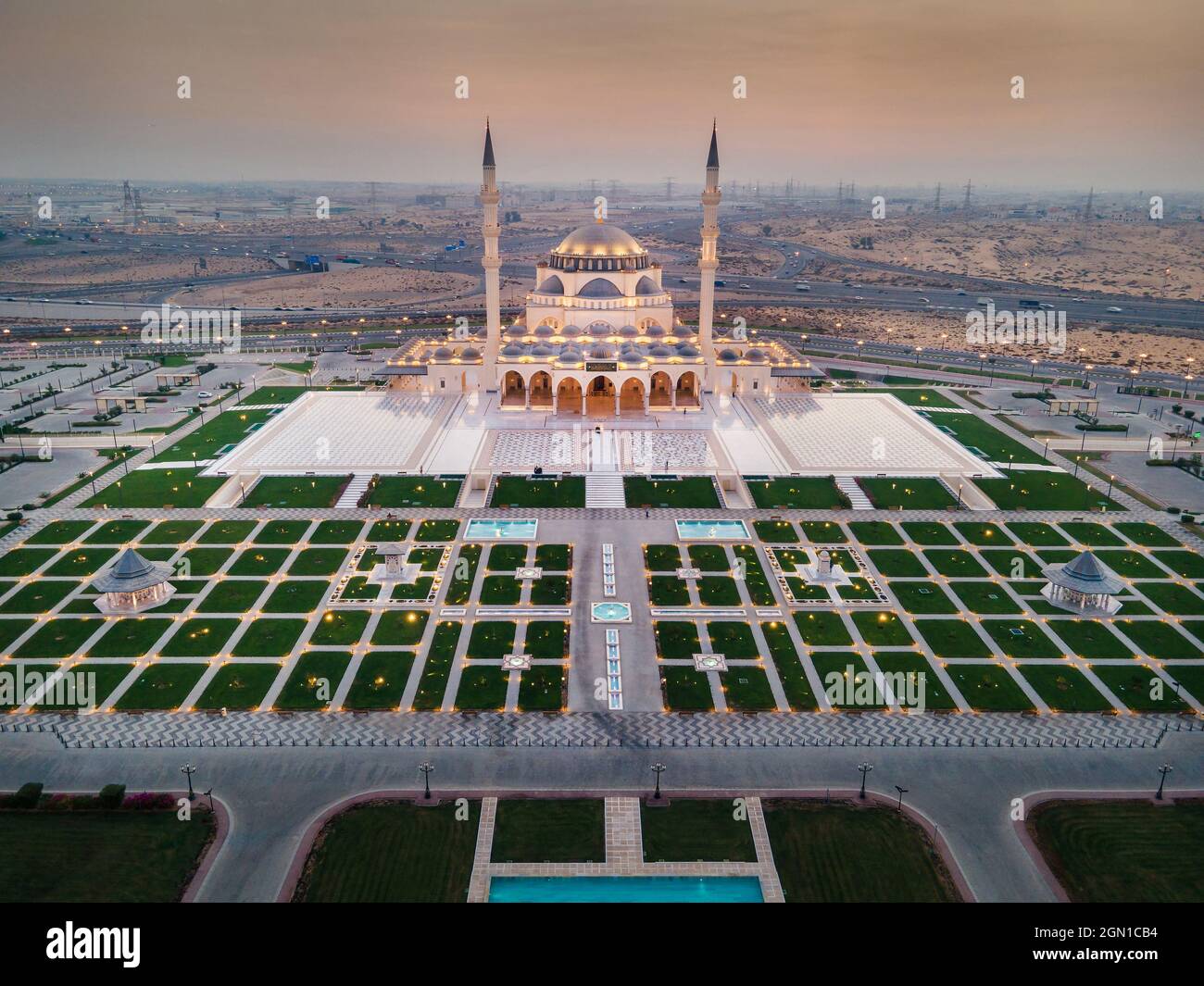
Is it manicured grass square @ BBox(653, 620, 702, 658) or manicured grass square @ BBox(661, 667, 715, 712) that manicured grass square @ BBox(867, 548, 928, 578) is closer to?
manicured grass square @ BBox(653, 620, 702, 658)

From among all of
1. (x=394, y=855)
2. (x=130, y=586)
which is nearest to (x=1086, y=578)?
(x=394, y=855)

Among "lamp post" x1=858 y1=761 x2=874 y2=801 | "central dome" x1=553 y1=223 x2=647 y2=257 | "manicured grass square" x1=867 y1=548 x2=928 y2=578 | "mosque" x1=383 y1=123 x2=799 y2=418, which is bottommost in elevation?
"lamp post" x1=858 y1=761 x2=874 y2=801

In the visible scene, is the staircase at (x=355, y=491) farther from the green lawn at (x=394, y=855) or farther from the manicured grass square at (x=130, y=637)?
the green lawn at (x=394, y=855)

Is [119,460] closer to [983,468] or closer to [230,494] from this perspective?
[230,494]

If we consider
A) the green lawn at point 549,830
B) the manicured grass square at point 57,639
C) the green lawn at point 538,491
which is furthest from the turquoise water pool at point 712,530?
the manicured grass square at point 57,639

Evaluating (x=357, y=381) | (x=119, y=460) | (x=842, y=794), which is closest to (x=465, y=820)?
(x=842, y=794)

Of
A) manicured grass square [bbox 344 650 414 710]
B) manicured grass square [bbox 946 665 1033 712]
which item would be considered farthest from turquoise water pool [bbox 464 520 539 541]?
manicured grass square [bbox 946 665 1033 712]

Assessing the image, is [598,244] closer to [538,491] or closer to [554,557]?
[538,491]
